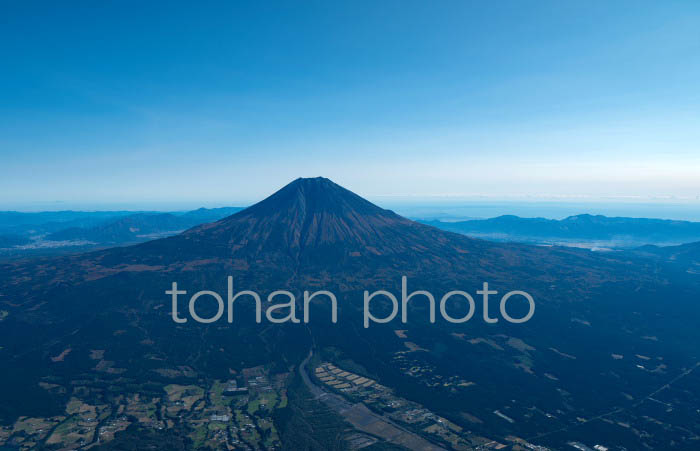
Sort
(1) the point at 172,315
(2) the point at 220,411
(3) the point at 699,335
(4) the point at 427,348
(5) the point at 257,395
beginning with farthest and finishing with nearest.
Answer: (1) the point at 172,315 < (3) the point at 699,335 < (4) the point at 427,348 < (5) the point at 257,395 < (2) the point at 220,411

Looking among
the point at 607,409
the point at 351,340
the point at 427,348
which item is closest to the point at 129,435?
the point at 351,340

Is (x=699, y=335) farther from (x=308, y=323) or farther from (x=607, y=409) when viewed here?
(x=308, y=323)

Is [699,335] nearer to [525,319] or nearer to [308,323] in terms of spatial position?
[525,319]

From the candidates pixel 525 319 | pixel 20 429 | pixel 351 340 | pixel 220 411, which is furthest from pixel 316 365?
pixel 525 319

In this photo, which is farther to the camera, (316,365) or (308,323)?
(308,323)

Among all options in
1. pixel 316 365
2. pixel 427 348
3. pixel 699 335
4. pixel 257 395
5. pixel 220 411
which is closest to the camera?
pixel 220 411

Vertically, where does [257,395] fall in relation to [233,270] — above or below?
below
